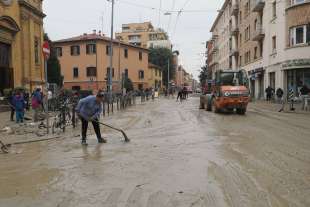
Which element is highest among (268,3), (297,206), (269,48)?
(268,3)

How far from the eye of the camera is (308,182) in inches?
249

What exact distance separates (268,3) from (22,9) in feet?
72.0

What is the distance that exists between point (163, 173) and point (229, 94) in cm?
1420

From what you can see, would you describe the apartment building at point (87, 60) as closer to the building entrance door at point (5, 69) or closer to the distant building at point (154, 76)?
the distant building at point (154, 76)

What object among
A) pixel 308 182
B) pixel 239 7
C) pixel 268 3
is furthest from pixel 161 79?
pixel 308 182

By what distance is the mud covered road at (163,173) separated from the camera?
5.57 metres

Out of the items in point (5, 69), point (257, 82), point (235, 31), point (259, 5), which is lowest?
point (257, 82)

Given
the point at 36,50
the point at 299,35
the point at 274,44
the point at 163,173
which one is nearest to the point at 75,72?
the point at 36,50

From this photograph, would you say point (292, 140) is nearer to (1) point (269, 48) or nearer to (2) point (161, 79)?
(1) point (269, 48)

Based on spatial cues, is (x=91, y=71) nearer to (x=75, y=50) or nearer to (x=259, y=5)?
(x=75, y=50)

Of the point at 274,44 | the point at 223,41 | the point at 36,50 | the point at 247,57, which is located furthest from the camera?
the point at 223,41

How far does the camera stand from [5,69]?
26.2 meters

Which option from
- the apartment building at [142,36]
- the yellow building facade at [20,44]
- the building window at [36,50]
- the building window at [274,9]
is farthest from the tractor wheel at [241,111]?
the apartment building at [142,36]

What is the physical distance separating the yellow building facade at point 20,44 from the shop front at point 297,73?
19198 millimetres
